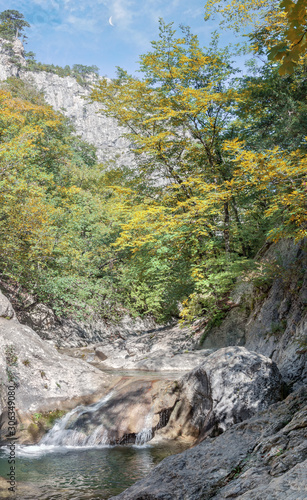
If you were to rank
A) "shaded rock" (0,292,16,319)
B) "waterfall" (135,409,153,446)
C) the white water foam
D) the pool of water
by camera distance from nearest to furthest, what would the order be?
the pool of water, the white water foam, "waterfall" (135,409,153,446), "shaded rock" (0,292,16,319)

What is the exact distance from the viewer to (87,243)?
1853 centimetres

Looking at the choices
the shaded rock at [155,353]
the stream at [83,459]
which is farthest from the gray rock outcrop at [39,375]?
the shaded rock at [155,353]

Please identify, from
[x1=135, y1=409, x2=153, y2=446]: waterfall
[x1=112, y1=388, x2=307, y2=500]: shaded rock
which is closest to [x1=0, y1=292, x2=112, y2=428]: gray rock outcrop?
[x1=135, y1=409, x2=153, y2=446]: waterfall

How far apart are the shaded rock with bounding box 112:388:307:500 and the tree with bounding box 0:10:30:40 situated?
316 ft

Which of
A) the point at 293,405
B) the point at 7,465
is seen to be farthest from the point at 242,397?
the point at 7,465

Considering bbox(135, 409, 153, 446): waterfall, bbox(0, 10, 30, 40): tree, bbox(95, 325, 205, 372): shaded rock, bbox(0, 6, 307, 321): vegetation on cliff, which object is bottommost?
bbox(135, 409, 153, 446): waterfall

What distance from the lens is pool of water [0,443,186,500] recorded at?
4.51 meters

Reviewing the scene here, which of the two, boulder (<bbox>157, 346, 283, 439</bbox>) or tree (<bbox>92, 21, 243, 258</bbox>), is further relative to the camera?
tree (<bbox>92, 21, 243, 258</bbox>)

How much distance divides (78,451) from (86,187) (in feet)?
68.5

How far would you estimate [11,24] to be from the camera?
7844 cm

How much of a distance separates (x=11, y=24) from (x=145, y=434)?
97646 mm

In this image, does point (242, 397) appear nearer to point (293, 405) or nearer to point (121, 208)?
point (293, 405)

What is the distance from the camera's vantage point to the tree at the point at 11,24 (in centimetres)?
7700

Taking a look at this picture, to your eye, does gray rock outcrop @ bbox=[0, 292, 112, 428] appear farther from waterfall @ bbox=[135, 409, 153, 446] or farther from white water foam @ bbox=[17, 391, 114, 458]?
waterfall @ bbox=[135, 409, 153, 446]
